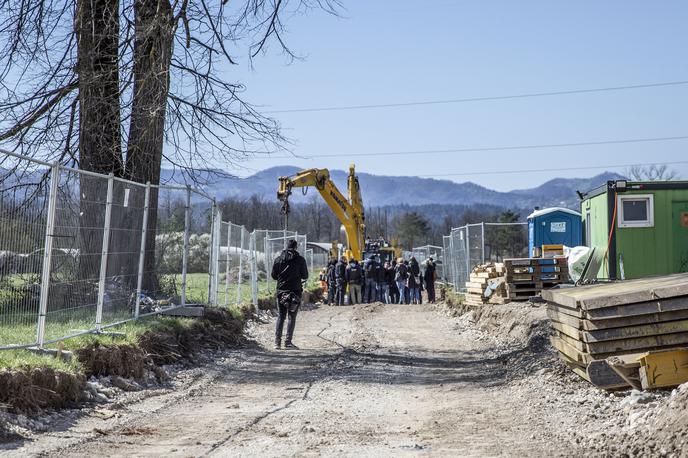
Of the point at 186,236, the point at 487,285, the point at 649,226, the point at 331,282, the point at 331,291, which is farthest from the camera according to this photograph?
the point at 331,291

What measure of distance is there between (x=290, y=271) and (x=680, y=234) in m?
7.49

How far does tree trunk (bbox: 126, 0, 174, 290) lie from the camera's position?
1372cm

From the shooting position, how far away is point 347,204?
119 ft

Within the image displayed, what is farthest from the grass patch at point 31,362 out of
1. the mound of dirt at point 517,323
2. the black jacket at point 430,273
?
the black jacket at point 430,273

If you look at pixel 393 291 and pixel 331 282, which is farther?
pixel 393 291

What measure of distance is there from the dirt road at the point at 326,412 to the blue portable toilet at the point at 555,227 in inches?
462

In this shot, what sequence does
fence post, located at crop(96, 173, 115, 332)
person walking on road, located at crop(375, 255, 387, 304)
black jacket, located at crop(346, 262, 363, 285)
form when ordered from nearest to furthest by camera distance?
1. fence post, located at crop(96, 173, 115, 332)
2. black jacket, located at crop(346, 262, 363, 285)
3. person walking on road, located at crop(375, 255, 387, 304)

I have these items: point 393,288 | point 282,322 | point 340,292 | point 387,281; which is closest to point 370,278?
point 387,281

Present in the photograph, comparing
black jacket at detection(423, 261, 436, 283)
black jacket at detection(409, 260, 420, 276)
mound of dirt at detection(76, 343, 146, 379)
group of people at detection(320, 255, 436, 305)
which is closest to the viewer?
mound of dirt at detection(76, 343, 146, 379)

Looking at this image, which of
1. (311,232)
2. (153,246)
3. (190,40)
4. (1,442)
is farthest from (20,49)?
A: (311,232)

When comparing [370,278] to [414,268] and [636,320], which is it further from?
[636,320]

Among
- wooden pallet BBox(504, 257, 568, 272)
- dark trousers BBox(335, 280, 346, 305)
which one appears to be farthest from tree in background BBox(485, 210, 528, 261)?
wooden pallet BBox(504, 257, 568, 272)

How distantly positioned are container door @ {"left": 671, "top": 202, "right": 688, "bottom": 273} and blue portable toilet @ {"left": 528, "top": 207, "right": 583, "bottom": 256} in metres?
9.30

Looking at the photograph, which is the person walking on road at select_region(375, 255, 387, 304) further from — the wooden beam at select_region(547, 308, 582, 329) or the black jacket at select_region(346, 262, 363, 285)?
the wooden beam at select_region(547, 308, 582, 329)
